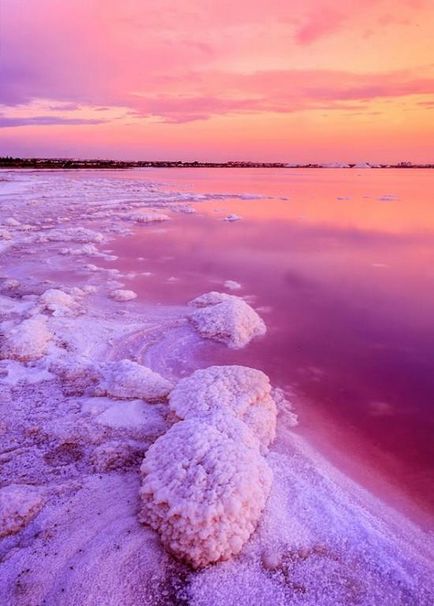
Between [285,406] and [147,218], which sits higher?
[147,218]

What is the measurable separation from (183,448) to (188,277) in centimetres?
390

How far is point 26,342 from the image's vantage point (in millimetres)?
3285

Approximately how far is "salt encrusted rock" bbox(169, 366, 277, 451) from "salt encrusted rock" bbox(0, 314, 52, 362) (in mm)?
1289

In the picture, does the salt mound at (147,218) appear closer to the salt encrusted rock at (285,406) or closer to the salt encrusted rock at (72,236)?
the salt encrusted rock at (72,236)

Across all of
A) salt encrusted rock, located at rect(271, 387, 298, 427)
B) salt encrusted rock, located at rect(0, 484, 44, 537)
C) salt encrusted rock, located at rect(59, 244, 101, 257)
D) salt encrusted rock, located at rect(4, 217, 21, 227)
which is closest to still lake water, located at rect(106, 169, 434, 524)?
salt encrusted rock, located at rect(271, 387, 298, 427)

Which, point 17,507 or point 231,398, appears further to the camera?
point 231,398

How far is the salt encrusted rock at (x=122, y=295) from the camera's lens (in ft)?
15.3

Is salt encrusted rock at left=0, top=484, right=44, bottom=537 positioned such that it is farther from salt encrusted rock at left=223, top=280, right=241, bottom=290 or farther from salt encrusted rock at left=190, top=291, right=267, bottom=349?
salt encrusted rock at left=223, top=280, right=241, bottom=290

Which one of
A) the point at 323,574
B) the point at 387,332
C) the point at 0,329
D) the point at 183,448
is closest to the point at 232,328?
the point at 387,332

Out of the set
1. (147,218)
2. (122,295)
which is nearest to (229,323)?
(122,295)

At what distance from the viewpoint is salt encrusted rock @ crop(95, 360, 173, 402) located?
273cm

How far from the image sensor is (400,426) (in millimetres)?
2617

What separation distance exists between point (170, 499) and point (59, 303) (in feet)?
9.70

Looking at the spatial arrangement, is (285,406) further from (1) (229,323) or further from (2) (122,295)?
(2) (122,295)
